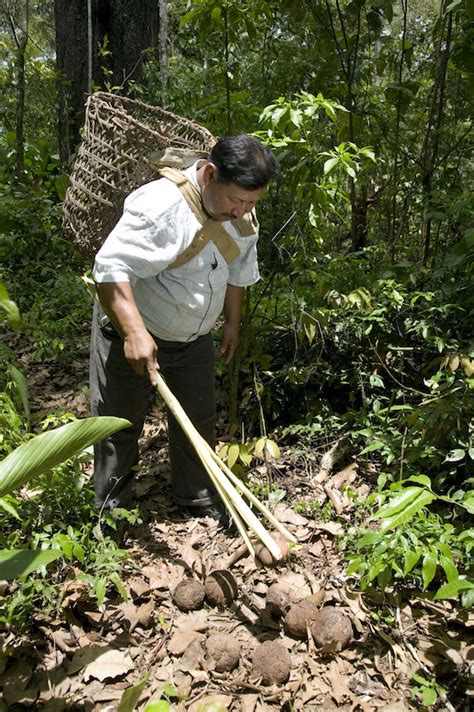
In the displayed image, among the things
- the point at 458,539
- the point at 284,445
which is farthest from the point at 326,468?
the point at 458,539

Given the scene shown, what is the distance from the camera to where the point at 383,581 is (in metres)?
2.12

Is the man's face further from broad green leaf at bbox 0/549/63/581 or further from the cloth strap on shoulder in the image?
broad green leaf at bbox 0/549/63/581

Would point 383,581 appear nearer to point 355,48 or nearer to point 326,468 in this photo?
point 326,468

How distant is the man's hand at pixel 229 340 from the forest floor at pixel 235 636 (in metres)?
0.87

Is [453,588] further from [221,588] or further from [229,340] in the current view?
[229,340]

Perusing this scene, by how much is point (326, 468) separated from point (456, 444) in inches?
27.5

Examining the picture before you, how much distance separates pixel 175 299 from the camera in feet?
7.66

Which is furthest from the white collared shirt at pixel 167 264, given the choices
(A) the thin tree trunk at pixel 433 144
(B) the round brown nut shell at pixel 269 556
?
(A) the thin tree trunk at pixel 433 144

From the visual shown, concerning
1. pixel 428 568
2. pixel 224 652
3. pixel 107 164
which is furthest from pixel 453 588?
pixel 107 164

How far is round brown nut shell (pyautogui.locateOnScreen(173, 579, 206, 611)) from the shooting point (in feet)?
7.61

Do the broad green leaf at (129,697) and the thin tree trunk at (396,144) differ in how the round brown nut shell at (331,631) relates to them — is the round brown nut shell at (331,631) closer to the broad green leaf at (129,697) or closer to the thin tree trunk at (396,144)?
the broad green leaf at (129,697)

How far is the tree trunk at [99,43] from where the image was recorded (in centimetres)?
540

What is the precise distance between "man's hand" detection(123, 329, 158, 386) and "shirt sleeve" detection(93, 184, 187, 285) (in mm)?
206

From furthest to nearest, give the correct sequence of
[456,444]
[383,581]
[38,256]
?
[38,256]
[456,444]
[383,581]
